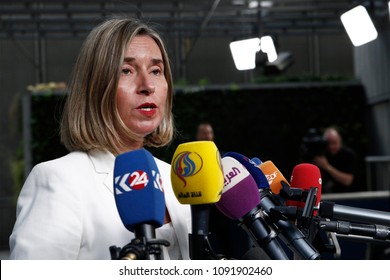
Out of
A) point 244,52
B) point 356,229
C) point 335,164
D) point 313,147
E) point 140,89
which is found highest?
point 244,52

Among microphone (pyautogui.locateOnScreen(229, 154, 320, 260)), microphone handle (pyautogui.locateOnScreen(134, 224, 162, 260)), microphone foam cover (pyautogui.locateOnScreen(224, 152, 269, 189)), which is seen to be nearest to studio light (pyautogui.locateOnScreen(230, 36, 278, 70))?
microphone foam cover (pyautogui.locateOnScreen(224, 152, 269, 189))

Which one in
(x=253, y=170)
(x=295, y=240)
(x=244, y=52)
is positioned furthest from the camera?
(x=244, y=52)

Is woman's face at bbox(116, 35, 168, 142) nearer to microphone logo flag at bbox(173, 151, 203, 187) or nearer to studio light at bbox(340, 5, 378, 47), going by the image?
microphone logo flag at bbox(173, 151, 203, 187)

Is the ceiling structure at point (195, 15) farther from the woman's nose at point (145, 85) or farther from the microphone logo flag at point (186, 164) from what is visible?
the microphone logo flag at point (186, 164)

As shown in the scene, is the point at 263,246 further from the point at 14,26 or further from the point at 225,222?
the point at 14,26

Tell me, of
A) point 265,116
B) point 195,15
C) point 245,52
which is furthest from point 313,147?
point 195,15

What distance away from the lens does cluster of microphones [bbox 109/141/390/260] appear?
0.78 m

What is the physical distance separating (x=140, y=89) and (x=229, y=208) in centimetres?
26

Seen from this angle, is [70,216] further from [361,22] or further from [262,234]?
[361,22]

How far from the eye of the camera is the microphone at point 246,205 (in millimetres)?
851

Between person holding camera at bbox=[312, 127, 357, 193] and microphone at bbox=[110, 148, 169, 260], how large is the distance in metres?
3.63

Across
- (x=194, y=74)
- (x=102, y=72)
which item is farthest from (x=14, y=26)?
(x=102, y=72)

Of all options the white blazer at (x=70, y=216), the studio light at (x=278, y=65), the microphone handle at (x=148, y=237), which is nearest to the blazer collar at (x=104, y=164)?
the white blazer at (x=70, y=216)

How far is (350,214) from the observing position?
3.08 feet
